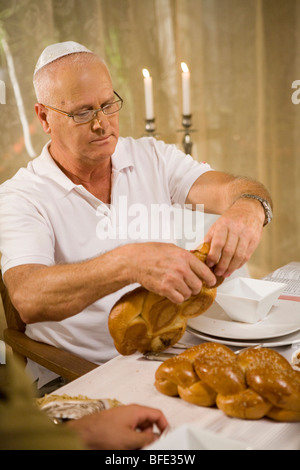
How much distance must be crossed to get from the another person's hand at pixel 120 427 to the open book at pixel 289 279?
2.39 ft

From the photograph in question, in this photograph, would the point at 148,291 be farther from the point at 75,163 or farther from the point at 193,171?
the point at 193,171

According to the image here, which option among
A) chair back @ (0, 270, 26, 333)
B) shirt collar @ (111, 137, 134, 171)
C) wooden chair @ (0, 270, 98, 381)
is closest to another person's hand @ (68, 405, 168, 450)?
wooden chair @ (0, 270, 98, 381)

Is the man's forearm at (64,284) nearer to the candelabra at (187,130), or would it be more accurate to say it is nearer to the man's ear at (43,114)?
the man's ear at (43,114)

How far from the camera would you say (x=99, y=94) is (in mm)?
1598

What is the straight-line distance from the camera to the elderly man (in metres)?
1.14

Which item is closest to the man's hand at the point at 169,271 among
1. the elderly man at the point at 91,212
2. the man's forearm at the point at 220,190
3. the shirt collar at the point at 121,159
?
the elderly man at the point at 91,212

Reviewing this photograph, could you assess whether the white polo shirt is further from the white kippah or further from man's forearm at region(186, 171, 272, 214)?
the white kippah

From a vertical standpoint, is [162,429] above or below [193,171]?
below

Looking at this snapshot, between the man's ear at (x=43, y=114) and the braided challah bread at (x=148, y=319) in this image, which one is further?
the man's ear at (x=43, y=114)

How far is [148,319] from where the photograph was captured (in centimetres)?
106

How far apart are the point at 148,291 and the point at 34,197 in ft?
2.38

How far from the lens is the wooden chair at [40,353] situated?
3.84 ft
